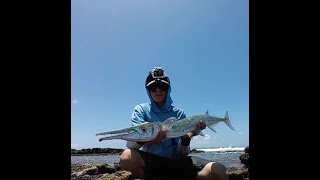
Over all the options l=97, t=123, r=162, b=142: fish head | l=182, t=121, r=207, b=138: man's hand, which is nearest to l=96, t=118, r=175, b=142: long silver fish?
l=97, t=123, r=162, b=142: fish head

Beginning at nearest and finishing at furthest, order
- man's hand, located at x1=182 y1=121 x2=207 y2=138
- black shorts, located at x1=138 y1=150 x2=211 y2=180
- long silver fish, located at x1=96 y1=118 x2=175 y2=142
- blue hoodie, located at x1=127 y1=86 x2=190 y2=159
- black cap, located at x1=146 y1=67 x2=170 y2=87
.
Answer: long silver fish, located at x1=96 y1=118 x2=175 y2=142
man's hand, located at x1=182 y1=121 x2=207 y2=138
black shorts, located at x1=138 y1=150 x2=211 y2=180
blue hoodie, located at x1=127 y1=86 x2=190 y2=159
black cap, located at x1=146 y1=67 x2=170 y2=87

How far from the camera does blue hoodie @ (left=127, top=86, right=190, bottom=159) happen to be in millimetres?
4820

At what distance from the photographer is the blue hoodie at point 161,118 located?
4.82 m

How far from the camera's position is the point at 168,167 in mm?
4660

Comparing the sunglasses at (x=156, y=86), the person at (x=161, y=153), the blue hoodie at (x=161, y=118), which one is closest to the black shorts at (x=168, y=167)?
the person at (x=161, y=153)

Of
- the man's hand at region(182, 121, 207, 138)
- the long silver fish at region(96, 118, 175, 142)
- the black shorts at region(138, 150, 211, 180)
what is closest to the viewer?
the long silver fish at region(96, 118, 175, 142)

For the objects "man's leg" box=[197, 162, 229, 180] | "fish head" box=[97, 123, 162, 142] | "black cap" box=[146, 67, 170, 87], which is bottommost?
"man's leg" box=[197, 162, 229, 180]

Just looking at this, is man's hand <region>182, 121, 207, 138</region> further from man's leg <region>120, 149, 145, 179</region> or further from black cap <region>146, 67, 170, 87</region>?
black cap <region>146, 67, 170, 87</region>

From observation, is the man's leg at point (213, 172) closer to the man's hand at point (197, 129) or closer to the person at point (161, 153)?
the person at point (161, 153)

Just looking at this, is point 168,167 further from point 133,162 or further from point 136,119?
point 136,119

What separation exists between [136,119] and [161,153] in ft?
2.13

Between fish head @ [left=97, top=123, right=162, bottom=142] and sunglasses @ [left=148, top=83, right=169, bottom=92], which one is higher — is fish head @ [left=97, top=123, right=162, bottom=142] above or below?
below
